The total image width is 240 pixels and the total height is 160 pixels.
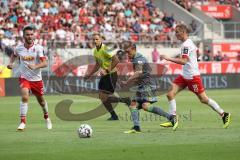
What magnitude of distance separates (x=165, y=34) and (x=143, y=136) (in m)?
31.0

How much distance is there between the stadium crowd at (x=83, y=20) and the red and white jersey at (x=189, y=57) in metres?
22.3

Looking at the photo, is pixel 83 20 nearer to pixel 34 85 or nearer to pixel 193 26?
pixel 193 26

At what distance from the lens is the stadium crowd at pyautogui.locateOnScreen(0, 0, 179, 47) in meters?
40.2

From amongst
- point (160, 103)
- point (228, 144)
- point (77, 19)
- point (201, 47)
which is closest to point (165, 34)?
point (201, 47)

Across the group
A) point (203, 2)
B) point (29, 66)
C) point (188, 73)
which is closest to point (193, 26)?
point (203, 2)

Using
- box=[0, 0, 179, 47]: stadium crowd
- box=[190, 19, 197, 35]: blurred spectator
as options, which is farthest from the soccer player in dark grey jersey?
box=[190, 19, 197, 35]: blurred spectator

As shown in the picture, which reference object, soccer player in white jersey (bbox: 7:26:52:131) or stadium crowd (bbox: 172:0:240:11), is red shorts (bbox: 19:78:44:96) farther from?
stadium crowd (bbox: 172:0:240:11)

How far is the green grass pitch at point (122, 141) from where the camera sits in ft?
39.9

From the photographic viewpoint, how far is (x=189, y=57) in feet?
56.1

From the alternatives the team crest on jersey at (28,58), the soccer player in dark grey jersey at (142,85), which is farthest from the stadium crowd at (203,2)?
the team crest on jersey at (28,58)

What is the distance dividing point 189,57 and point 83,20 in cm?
2670

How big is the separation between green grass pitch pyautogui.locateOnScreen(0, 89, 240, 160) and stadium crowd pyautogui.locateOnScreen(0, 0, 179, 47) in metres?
18.9

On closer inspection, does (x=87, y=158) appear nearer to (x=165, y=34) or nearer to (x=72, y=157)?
(x=72, y=157)

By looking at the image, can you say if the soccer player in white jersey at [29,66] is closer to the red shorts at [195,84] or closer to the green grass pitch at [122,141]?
the green grass pitch at [122,141]
